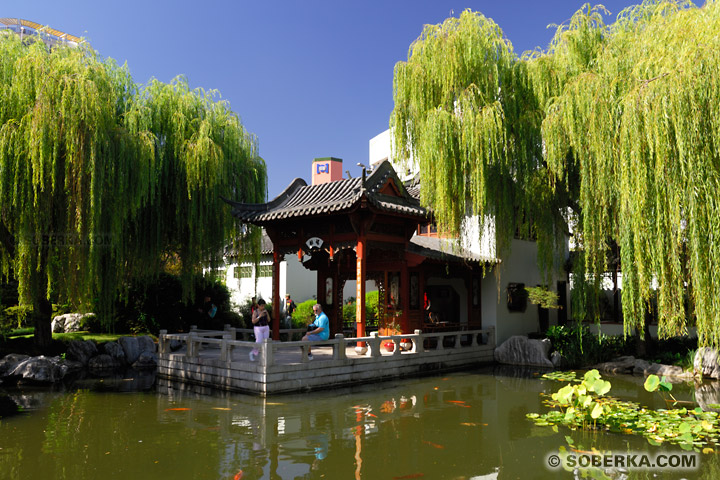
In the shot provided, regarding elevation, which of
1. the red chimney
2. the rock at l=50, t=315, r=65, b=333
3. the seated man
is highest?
the red chimney

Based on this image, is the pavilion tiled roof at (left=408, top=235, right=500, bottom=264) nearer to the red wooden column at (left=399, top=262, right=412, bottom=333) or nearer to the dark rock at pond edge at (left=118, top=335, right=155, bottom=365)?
the red wooden column at (left=399, top=262, right=412, bottom=333)

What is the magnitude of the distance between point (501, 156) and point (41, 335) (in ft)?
38.0

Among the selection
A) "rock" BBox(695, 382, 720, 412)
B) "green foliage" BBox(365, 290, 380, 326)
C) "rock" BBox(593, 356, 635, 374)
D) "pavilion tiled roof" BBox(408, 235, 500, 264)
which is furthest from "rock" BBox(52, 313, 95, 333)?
"rock" BBox(695, 382, 720, 412)

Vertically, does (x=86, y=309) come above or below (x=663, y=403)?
above

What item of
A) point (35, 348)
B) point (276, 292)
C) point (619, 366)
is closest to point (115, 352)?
point (35, 348)

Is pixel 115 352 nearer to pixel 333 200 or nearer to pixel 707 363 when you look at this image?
pixel 333 200

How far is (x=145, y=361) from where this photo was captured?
552 inches

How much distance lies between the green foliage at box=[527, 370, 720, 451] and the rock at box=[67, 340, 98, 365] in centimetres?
1092

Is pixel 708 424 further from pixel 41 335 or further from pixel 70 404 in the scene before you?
pixel 41 335

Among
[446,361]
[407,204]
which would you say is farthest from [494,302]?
[407,204]

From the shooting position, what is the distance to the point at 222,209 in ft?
44.8

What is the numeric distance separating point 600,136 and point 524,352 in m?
7.49

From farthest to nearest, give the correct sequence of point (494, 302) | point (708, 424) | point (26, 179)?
point (494, 302) < point (26, 179) < point (708, 424)

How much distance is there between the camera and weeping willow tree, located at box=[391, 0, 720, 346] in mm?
6688
